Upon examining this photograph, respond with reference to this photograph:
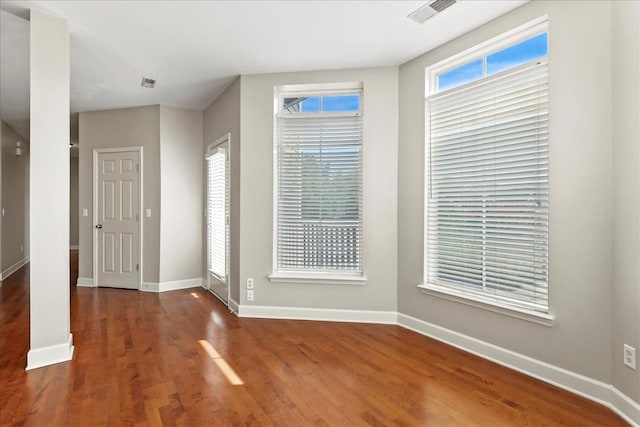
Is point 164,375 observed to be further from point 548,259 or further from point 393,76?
point 393,76

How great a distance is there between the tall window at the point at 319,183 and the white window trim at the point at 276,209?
1 centimetres

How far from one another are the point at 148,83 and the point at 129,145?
1.38 meters

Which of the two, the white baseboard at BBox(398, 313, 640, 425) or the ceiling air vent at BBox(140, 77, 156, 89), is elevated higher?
the ceiling air vent at BBox(140, 77, 156, 89)

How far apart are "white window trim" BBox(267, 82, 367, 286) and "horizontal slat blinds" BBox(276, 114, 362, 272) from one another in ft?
0.14

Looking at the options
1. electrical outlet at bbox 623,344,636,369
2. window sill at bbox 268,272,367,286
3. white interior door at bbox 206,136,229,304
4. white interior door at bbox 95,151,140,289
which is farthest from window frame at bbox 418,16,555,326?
white interior door at bbox 95,151,140,289

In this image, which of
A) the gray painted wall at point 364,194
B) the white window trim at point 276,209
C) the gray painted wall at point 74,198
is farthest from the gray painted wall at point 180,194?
the gray painted wall at point 74,198

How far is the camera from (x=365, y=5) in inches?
99.3

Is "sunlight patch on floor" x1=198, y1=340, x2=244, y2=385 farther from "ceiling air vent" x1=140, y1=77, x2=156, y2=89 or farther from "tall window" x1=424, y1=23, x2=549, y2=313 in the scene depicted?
"ceiling air vent" x1=140, y1=77, x2=156, y2=89

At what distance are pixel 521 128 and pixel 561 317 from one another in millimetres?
1334

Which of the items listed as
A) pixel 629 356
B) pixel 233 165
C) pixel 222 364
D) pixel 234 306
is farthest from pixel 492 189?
pixel 234 306

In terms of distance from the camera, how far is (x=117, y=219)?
5.14 metres

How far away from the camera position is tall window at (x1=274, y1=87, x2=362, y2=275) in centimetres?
366

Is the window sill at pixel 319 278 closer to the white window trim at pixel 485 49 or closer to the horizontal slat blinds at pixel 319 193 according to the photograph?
the horizontal slat blinds at pixel 319 193

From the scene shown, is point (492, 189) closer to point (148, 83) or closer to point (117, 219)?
point (148, 83)
